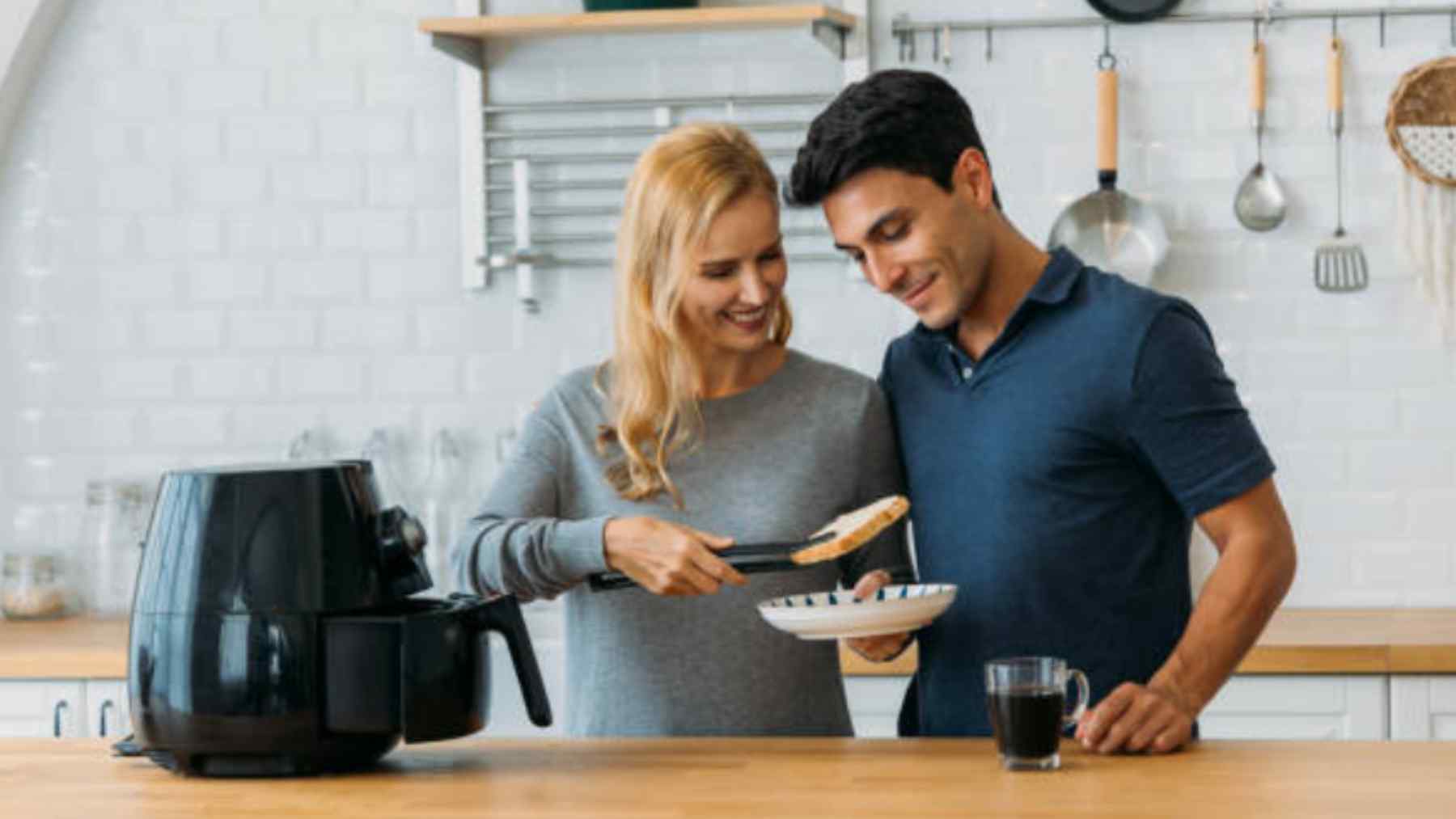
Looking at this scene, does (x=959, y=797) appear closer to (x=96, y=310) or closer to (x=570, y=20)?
(x=570, y=20)

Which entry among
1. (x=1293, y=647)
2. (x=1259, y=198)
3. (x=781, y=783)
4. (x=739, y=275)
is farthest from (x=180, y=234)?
(x=781, y=783)

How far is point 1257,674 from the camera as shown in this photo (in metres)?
3.84

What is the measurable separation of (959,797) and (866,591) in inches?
17.8

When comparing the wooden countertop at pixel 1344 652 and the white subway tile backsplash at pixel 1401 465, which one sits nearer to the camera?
the wooden countertop at pixel 1344 652

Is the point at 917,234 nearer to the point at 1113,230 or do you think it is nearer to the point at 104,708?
the point at 1113,230

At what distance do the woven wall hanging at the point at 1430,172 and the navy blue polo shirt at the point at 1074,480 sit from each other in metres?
Result: 1.92

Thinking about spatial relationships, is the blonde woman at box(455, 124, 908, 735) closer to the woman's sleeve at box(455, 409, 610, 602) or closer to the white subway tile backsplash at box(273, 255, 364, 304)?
the woman's sleeve at box(455, 409, 610, 602)

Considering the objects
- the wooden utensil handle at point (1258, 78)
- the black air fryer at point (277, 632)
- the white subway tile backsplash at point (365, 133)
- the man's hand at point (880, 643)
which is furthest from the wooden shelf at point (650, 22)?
the black air fryer at point (277, 632)

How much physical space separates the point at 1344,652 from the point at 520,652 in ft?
6.52

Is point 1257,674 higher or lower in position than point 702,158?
lower

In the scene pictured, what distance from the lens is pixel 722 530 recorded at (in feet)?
8.93

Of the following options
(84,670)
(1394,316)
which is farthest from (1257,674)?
(84,670)

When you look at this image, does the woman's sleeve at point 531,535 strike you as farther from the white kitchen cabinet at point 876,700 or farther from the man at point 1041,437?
the white kitchen cabinet at point 876,700

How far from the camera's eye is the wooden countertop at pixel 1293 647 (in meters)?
3.80
